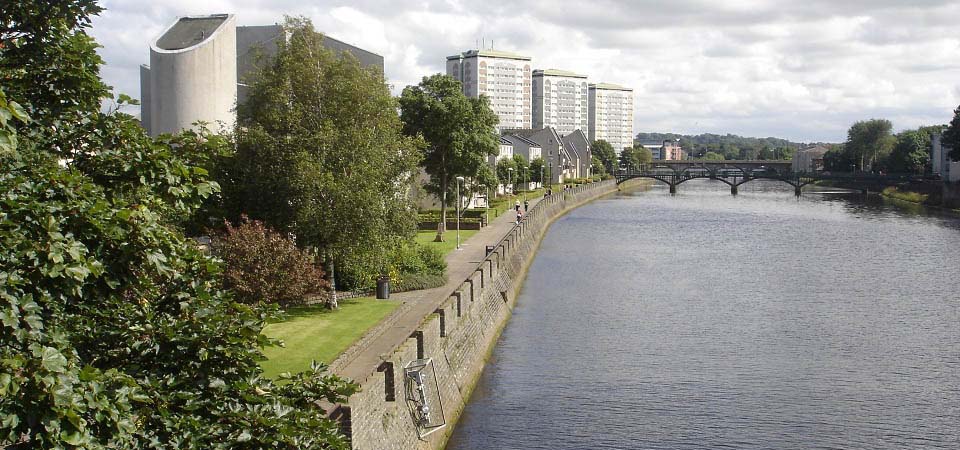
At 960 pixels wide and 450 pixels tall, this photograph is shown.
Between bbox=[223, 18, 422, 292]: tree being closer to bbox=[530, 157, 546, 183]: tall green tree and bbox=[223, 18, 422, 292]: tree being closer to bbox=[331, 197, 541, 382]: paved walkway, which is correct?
bbox=[331, 197, 541, 382]: paved walkway

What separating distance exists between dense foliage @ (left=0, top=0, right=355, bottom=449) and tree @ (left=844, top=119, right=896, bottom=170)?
7349 inches

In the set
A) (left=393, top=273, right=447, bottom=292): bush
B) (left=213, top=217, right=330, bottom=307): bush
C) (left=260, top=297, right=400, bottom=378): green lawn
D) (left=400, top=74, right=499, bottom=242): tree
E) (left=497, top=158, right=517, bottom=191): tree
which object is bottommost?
(left=260, top=297, right=400, bottom=378): green lawn

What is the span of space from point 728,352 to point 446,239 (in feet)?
104

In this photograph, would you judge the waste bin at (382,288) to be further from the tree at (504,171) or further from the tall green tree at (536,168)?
the tall green tree at (536,168)

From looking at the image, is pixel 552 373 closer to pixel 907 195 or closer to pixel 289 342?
pixel 289 342

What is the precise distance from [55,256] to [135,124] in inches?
149

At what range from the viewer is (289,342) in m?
28.5

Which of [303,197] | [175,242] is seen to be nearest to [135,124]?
[175,242]

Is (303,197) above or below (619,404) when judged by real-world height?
above

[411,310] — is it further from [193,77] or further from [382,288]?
[193,77]

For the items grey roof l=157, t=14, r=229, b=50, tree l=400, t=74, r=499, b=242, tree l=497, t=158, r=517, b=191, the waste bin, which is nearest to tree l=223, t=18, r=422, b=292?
the waste bin

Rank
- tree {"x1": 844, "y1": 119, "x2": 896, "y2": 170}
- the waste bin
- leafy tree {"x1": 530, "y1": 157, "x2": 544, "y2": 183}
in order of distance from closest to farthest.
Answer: the waste bin, leafy tree {"x1": 530, "y1": 157, "x2": 544, "y2": 183}, tree {"x1": 844, "y1": 119, "x2": 896, "y2": 170}

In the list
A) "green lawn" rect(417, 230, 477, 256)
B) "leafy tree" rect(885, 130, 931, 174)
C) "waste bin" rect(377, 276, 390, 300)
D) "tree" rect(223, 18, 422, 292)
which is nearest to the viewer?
"tree" rect(223, 18, 422, 292)

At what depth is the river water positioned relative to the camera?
26.1m
